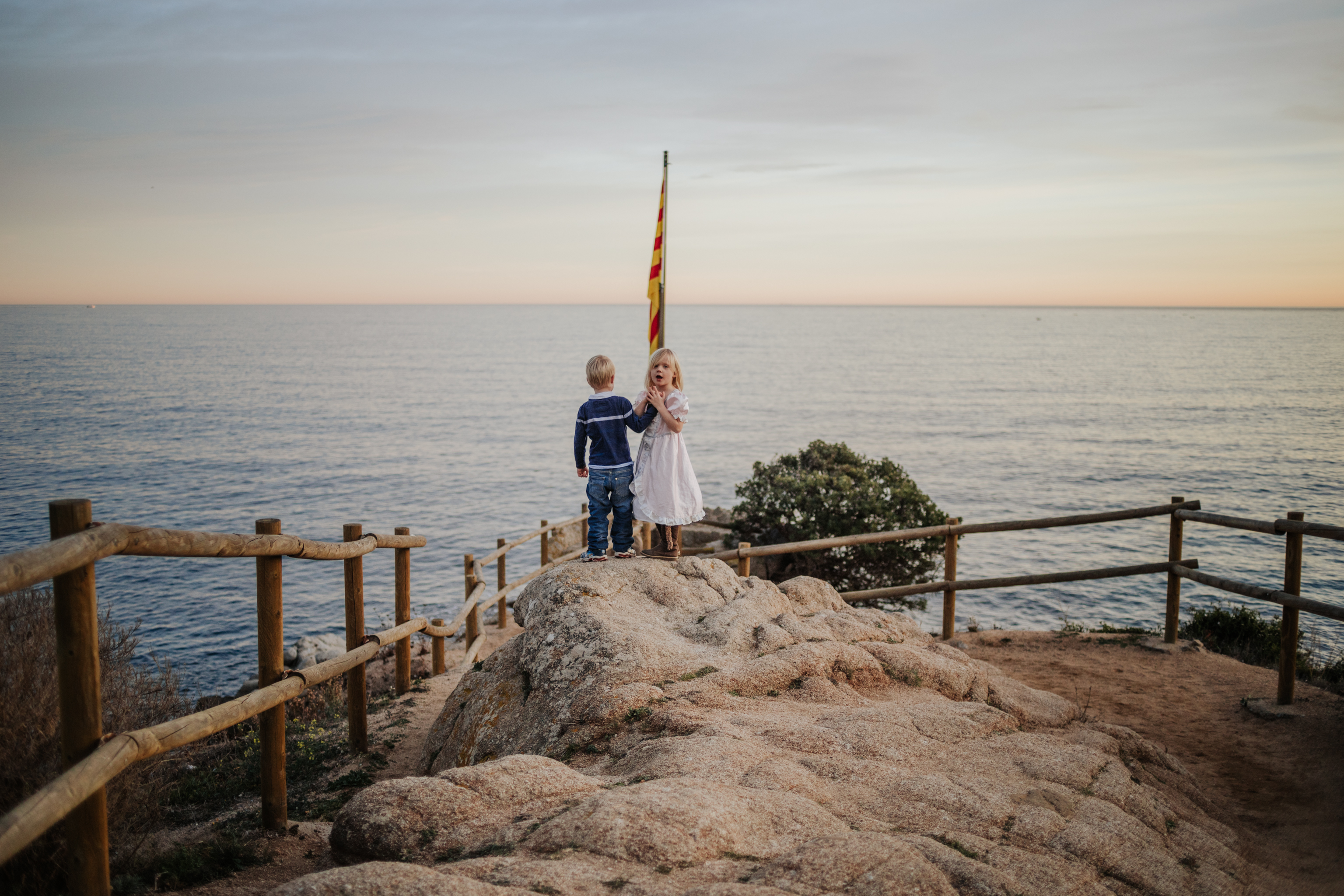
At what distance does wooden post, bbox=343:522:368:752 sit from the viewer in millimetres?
5582

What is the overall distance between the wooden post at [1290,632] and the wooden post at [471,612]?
8.56 m

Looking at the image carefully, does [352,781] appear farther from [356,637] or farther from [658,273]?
[658,273]

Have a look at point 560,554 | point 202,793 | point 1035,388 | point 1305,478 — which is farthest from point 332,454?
point 1035,388

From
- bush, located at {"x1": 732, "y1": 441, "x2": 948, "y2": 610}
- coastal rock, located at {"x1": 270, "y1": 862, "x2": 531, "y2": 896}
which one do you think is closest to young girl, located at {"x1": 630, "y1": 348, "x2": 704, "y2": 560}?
coastal rock, located at {"x1": 270, "y1": 862, "x2": 531, "y2": 896}

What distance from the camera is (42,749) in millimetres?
3555

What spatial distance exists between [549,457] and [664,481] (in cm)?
3109

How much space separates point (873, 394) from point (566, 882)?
61.7 m

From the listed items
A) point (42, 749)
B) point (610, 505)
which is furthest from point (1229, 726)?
point (42, 749)

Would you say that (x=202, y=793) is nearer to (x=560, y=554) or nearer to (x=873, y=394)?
(x=560, y=554)

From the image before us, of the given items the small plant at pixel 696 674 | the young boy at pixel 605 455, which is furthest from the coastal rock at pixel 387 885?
the young boy at pixel 605 455

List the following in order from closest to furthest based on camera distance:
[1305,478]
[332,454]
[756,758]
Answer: [756,758], [1305,478], [332,454]

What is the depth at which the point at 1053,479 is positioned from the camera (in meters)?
32.1

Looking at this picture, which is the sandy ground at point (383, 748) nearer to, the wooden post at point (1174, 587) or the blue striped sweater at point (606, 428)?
the blue striped sweater at point (606, 428)

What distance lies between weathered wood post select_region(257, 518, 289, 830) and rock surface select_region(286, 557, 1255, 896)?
899 mm
